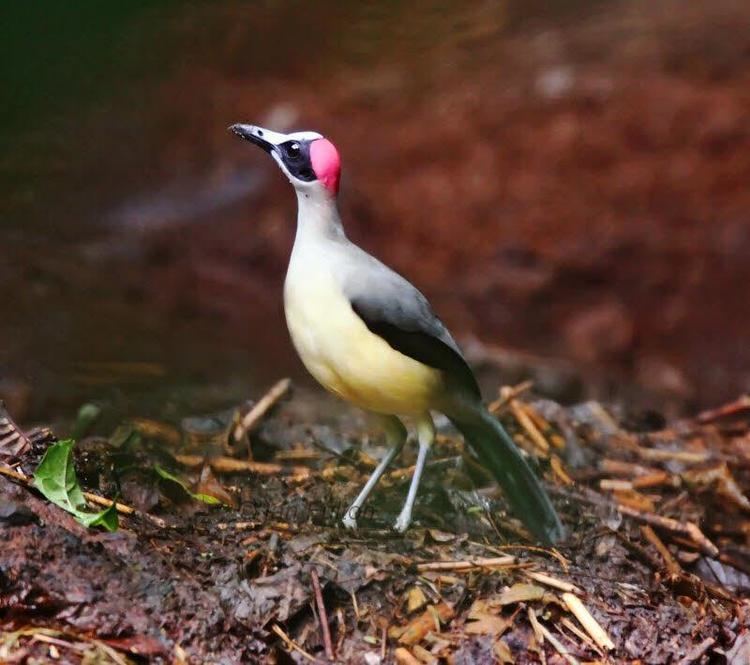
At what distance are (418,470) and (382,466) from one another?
10 cm

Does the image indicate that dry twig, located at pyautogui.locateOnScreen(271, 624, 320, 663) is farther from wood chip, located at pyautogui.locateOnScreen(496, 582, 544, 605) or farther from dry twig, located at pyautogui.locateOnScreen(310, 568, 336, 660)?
wood chip, located at pyautogui.locateOnScreen(496, 582, 544, 605)

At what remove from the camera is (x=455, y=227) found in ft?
19.8

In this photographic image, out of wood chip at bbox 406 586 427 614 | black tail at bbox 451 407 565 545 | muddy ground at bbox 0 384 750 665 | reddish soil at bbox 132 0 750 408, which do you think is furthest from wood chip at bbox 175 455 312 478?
reddish soil at bbox 132 0 750 408

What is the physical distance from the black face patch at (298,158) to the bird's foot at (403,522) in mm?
855

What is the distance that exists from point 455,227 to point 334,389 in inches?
135

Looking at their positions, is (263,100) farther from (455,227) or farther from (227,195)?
(455,227)

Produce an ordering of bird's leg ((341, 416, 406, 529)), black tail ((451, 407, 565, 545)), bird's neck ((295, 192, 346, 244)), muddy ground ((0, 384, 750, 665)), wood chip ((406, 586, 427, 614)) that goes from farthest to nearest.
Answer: black tail ((451, 407, 565, 545)), bird's leg ((341, 416, 406, 529)), bird's neck ((295, 192, 346, 244)), wood chip ((406, 586, 427, 614)), muddy ground ((0, 384, 750, 665))

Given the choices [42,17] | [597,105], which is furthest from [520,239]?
[42,17]

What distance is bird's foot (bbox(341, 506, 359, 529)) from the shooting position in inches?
109

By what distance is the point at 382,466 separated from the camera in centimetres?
288

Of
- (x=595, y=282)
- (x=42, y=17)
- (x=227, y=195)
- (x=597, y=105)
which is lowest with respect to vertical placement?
(x=595, y=282)

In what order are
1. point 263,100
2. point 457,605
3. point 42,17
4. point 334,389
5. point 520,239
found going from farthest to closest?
point 520,239 → point 263,100 → point 42,17 → point 334,389 → point 457,605

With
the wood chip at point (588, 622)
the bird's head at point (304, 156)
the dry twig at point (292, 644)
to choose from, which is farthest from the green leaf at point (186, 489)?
the wood chip at point (588, 622)

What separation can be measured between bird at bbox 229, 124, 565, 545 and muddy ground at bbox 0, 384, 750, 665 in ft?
0.82
